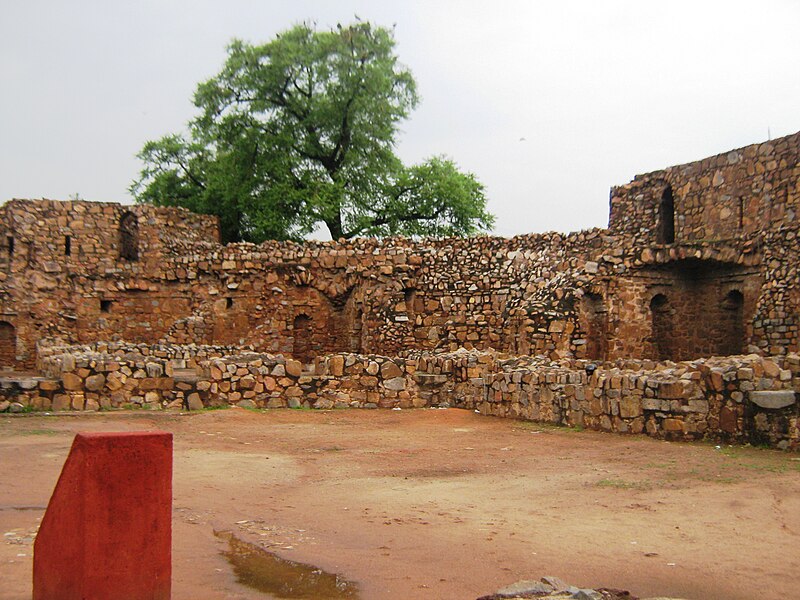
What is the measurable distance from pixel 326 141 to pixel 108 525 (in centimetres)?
3045

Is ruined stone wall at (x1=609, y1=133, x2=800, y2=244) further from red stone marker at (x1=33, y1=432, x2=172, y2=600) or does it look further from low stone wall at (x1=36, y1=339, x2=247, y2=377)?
red stone marker at (x1=33, y1=432, x2=172, y2=600)

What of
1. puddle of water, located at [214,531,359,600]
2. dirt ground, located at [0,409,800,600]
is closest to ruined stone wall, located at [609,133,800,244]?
dirt ground, located at [0,409,800,600]

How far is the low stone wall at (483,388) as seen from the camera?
30.2 ft

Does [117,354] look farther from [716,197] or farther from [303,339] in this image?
[716,197]

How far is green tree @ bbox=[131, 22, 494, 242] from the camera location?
32125 mm

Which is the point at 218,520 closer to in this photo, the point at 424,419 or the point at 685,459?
the point at 685,459

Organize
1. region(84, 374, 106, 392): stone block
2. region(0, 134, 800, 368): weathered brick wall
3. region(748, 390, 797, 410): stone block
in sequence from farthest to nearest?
region(0, 134, 800, 368): weathered brick wall, region(84, 374, 106, 392): stone block, region(748, 390, 797, 410): stone block

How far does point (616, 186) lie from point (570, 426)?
39.8 ft

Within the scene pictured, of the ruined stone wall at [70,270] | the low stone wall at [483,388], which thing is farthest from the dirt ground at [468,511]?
the ruined stone wall at [70,270]

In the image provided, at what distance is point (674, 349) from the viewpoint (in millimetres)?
19391

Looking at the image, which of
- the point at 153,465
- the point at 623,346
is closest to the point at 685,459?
the point at 153,465

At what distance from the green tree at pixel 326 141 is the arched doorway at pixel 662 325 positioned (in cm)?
1419

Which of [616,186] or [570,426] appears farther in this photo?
[616,186]

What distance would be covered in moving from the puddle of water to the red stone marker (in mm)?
660
